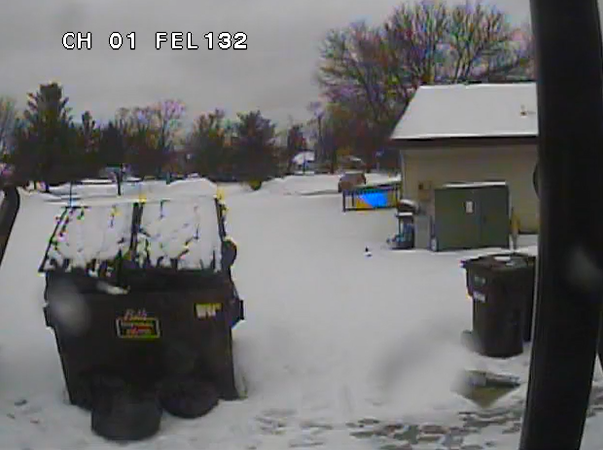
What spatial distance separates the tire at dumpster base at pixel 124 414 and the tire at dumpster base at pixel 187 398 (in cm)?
9

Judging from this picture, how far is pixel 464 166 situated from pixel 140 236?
39.6 feet

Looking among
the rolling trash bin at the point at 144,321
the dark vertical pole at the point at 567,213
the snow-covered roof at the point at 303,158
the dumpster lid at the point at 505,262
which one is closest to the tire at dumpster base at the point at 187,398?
the rolling trash bin at the point at 144,321

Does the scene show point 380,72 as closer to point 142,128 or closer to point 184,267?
point 142,128

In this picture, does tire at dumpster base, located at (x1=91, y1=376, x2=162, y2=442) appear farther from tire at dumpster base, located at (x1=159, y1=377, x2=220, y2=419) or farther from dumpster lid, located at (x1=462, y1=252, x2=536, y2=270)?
dumpster lid, located at (x1=462, y1=252, x2=536, y2=270)

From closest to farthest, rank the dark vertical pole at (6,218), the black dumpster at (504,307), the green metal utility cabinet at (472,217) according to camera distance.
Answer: the dark vertical pole at (6,218)
the black dumpster at (504,307)
the green metal utility cabinet at (472,217)

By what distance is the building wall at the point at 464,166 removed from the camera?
16453 millimetres

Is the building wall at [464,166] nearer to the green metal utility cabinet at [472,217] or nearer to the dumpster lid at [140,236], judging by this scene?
the green metal utility cabinet at [472,217]

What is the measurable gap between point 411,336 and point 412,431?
2655 millimetres

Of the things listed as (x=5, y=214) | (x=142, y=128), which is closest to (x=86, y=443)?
(x=5, y=214)

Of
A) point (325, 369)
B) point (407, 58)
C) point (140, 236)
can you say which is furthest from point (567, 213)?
point (407, 58)

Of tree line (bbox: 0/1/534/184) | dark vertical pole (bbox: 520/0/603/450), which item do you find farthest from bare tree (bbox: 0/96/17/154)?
dark vertical pole (bbox: 520/0/603/450)

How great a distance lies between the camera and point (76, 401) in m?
5.64

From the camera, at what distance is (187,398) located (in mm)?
5445

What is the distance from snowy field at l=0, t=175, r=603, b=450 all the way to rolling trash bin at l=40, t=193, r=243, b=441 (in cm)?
22
